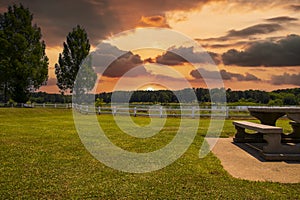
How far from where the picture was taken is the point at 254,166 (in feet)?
19.9

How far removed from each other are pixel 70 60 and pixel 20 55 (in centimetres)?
1018

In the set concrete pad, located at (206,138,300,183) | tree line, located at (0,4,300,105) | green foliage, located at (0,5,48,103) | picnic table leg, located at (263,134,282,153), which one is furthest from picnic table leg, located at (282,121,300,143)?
green foliage, located at (0,5,48,103)

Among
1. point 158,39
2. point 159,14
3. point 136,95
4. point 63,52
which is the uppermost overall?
point 63,52

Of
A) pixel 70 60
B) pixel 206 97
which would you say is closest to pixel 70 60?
pixel 70 60

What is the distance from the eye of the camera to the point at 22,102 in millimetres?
41344

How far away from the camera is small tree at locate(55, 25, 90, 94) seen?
4853cm

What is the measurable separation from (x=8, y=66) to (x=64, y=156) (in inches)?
1418

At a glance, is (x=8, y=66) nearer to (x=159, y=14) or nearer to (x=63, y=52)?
(x=63, y=52)

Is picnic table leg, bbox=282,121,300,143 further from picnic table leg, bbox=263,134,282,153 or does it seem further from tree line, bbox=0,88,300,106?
tree line, bbox=0,88,300,106

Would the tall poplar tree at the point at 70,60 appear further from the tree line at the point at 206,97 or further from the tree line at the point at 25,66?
the tree line at the point at 206,97

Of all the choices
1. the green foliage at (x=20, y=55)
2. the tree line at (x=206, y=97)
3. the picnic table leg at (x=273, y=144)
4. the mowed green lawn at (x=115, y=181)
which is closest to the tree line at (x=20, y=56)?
the green foliage at (x=20, y=55)

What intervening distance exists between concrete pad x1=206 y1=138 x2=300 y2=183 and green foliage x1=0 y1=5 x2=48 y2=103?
36.9 metres

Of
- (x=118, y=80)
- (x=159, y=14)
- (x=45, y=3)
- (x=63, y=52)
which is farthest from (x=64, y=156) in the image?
(x=63, y=52)

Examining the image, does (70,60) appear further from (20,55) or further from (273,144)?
(273,144)
